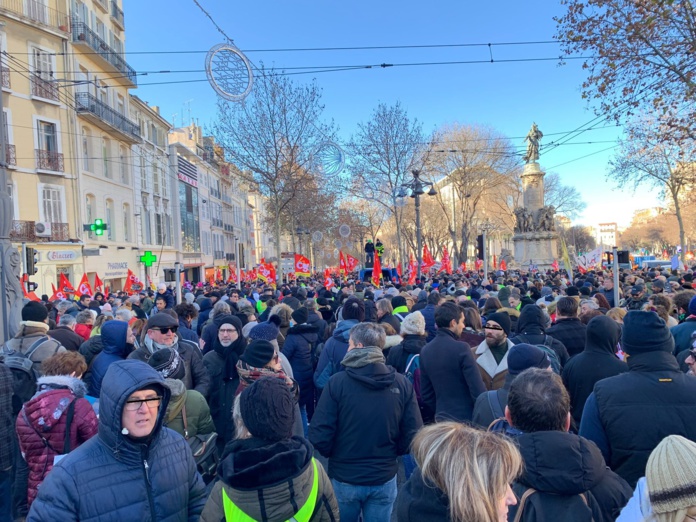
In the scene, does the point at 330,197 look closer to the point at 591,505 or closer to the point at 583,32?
the point at 583,32

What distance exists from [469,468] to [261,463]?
33.1 inches

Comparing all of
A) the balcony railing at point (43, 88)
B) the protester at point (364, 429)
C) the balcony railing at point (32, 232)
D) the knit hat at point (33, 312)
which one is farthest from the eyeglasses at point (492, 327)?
the balcony railing at point (43, 88)

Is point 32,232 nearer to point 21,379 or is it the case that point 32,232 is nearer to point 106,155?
point 106,155

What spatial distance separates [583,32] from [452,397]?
967cm

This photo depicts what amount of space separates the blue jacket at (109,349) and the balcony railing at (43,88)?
21.6 metres

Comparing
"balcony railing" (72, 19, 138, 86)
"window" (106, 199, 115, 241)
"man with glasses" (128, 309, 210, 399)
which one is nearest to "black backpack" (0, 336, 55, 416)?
"man with glasses" (128, 309, 210, 399)

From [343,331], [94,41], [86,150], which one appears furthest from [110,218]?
[343,331]

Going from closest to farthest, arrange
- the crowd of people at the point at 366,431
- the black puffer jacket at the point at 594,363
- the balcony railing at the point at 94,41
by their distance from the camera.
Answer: the crowd of people at the point at 366,431, the black puffer jacket at the point at 594,363, the balcony railing at the point at 94,41

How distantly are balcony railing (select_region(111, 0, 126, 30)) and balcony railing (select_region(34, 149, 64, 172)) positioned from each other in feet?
36.1

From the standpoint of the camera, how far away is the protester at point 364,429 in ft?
10.6

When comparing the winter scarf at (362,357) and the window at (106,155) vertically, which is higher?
the window at (106,155)

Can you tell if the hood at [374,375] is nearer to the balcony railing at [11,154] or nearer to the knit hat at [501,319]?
the knit hat at [501,319]

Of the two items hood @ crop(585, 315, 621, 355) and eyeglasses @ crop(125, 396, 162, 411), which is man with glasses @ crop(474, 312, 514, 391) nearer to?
hood @ crop(585, 315, 621, 355)

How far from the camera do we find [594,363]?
3760 mm
